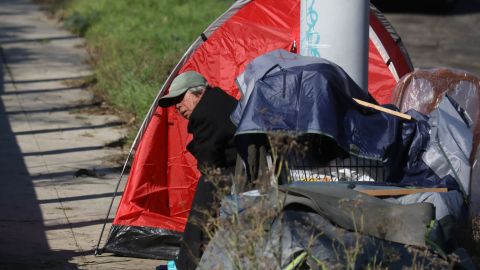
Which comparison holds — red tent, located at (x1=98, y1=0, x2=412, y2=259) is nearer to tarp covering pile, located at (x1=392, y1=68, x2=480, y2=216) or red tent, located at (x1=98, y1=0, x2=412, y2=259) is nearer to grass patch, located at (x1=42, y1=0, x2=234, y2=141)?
tarp covering pile, located at (x1=392, y1=68, x2=480, y2=216)

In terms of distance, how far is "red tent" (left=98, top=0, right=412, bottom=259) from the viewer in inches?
286

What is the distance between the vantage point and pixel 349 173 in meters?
6.57

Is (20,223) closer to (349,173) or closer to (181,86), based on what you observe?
(181,86)

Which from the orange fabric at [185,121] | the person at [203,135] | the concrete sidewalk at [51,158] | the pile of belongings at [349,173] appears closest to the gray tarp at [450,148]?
the pile of belongings at [349,173]

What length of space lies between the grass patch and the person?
173 inches

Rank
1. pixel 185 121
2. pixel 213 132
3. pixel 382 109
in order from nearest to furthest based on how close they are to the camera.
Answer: pixel 213 132
pixel 382 109
pixel 185 121

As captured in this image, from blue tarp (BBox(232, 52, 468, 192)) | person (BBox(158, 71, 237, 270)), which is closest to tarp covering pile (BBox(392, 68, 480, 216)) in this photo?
blue tarp (BBox(232, 52, 468, 192))

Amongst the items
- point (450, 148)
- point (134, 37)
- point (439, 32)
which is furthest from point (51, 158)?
point (439, 32)

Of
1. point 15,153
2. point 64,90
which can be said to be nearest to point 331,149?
point 15,153

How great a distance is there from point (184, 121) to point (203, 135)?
154 cm

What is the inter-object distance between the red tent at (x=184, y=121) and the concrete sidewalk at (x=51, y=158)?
0.86 ft

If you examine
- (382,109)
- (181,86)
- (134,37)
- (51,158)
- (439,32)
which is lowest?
(439,32)

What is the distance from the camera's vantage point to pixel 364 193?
5375mm

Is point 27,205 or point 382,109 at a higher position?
point 382,109
